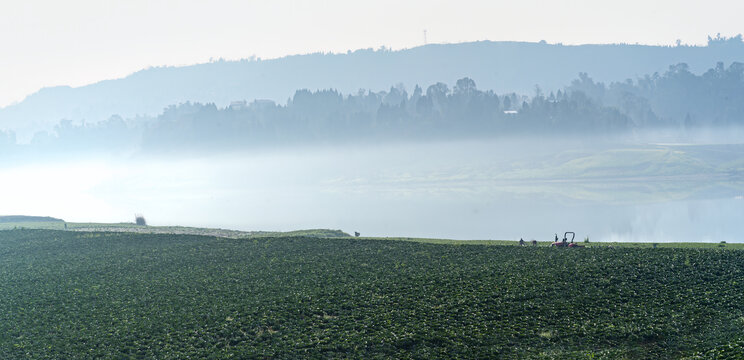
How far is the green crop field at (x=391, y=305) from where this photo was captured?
30500mm

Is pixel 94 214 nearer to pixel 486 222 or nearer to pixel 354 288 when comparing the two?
pixel 486 222

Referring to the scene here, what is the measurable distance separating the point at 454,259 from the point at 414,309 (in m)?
10.8

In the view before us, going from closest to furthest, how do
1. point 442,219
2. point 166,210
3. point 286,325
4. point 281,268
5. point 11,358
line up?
point 11,358, point 286,325, point 281,268, point 442,219, point 166,210

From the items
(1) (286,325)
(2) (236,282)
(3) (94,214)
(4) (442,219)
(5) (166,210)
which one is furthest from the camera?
(5) (166,210)

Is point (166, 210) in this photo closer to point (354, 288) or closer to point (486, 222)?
point (486, 222)

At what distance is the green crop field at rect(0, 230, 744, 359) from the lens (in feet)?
100

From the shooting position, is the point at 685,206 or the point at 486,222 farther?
the point at 685,206

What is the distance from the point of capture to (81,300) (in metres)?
39.7

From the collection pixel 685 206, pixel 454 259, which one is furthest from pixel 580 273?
pixel 685 206

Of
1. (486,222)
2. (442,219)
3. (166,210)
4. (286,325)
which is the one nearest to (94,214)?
(166,210)

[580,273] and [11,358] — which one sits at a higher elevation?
[580,273]

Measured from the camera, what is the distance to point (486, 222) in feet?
416

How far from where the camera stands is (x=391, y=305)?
1412 inches

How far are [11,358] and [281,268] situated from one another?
61.9 feet
